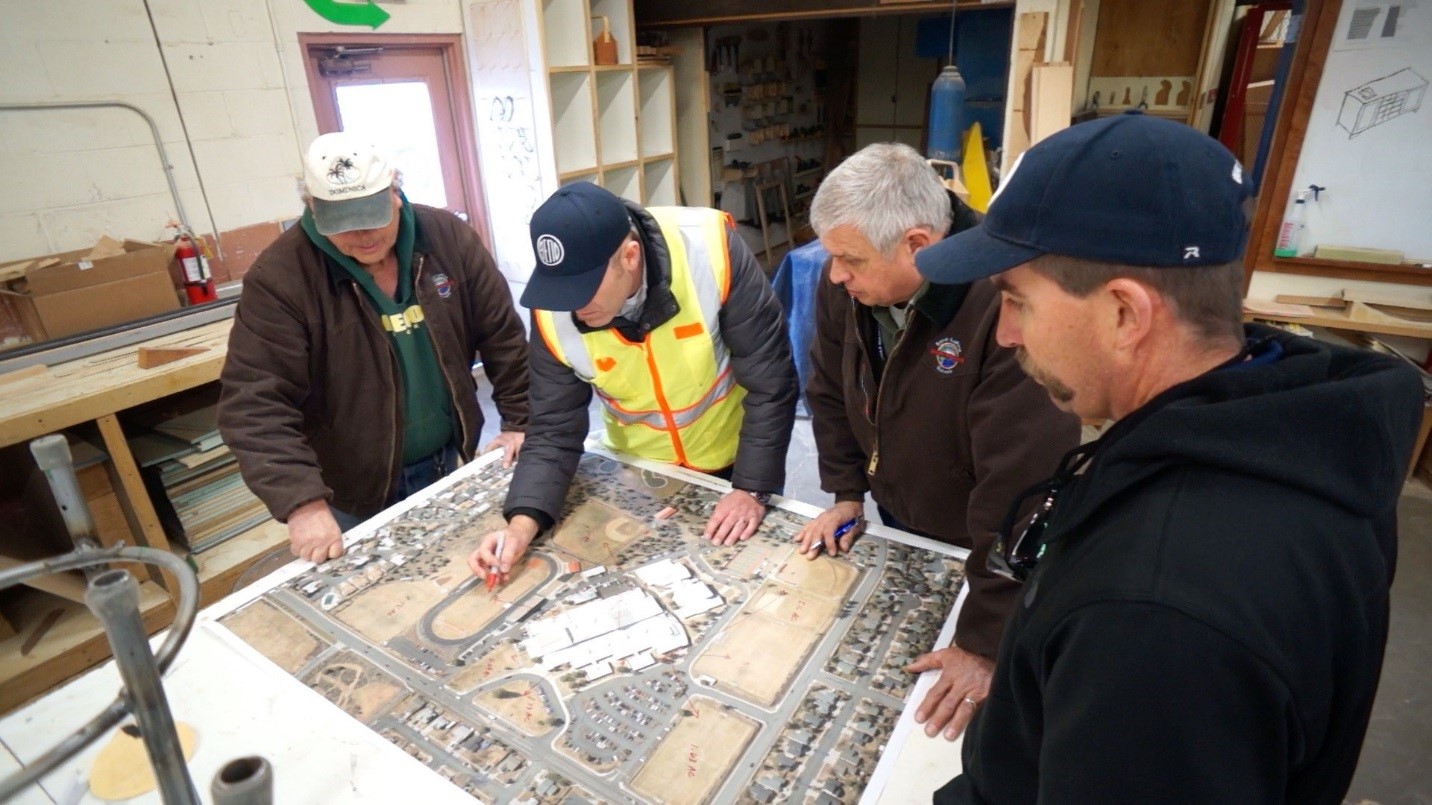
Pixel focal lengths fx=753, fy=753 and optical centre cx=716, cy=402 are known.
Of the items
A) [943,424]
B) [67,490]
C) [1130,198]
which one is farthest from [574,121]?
[1130,198]

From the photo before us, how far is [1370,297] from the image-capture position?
2938 millimetres

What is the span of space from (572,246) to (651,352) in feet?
0.93

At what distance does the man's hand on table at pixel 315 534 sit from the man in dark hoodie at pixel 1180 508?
119 cm

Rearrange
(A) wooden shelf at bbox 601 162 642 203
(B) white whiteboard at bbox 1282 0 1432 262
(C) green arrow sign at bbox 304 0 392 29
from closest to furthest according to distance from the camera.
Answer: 1. (B) white whiteboard at bbox 1282 0 1432 262
2. (C) green arrow sign at bbox 304 0 392 29
3. (A) wooden shelf at bbox 601 162 642 203

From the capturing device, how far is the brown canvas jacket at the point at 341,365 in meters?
1.54

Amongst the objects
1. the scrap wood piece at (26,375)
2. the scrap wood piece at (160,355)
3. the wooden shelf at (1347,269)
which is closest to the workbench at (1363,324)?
the wooden shelf at (1347,269)

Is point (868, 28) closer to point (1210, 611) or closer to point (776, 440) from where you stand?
point (776, 440)

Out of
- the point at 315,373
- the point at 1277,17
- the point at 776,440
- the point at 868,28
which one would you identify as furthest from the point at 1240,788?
the point at 868,28

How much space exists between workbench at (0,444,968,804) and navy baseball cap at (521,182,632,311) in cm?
55

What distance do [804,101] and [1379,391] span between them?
6.51 metres

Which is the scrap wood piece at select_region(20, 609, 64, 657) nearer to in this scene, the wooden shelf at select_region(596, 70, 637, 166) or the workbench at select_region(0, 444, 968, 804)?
the workbench at select_region(0, 444, 968, 804)

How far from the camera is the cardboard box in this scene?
7.92 feet

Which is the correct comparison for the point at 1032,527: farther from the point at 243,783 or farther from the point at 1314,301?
the point at 1314,301

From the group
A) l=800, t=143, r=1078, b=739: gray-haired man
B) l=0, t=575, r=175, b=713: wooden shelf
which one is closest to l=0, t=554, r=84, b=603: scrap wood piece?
l=0, t=575, r=175, b=713: wooden shelf
